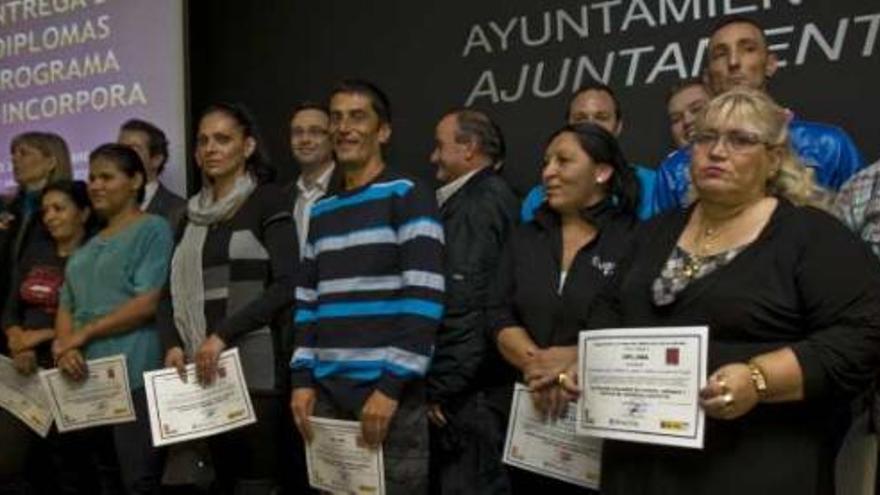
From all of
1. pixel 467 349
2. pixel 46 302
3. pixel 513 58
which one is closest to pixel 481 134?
pixel 513 58

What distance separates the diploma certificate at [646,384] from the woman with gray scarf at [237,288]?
1.32 meters

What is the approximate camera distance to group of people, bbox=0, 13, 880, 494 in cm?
199

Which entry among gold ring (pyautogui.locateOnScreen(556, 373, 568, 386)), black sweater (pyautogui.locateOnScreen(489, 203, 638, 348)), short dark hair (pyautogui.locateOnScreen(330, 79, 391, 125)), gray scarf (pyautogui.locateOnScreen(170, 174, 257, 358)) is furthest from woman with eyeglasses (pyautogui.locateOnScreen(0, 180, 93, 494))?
gold ring (pyautogui.locateOnScreen(556, 373, 568, 386))

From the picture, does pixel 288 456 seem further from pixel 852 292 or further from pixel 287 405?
pixel 852 292


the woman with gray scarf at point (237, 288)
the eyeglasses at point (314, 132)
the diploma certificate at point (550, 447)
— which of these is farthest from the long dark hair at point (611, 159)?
the eyeglasses at point (314, 132)

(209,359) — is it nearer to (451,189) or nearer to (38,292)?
(451,189)

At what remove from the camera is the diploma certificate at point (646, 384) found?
77.4 inches

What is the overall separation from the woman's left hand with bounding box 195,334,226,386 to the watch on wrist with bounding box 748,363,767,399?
5.59 feet

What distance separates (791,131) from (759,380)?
0.98 m

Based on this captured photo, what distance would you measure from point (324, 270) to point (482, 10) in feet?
6.01

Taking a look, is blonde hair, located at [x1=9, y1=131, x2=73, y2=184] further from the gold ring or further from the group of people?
the gold ring

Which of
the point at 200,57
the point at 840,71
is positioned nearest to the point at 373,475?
the point at 840,71

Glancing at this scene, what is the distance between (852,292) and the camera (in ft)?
6.42

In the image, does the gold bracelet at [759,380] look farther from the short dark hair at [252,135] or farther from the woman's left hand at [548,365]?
the short dark hair at [252,135]
